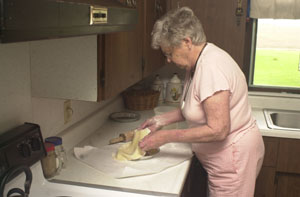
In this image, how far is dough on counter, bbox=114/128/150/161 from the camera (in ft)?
5.45

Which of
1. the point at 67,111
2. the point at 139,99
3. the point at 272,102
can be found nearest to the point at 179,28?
the point at 67,111

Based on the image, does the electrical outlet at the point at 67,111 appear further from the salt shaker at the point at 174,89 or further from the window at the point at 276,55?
the window at the point at 276,55

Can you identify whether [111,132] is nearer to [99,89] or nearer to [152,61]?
[152,61]

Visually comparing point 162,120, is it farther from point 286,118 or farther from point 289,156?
point 286,118

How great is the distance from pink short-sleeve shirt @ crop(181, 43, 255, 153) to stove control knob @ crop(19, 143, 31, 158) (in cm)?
70

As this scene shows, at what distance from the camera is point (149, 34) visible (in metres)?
2.12

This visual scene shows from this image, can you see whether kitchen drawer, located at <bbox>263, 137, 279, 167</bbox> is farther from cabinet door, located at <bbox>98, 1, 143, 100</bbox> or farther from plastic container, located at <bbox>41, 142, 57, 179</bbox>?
plastic container, located at <bbox>41, 142, 57, 179</bbox>

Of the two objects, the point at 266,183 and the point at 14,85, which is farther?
the point at 266,183

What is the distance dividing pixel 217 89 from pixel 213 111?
0.30ft

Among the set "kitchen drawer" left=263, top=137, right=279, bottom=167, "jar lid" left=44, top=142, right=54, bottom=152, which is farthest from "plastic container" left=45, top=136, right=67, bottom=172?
"kitchen drawer" left=263, top=137, right=279, bottom=167

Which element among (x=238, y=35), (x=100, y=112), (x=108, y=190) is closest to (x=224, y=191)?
(x=108, y=190)

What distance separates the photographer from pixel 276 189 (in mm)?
2297

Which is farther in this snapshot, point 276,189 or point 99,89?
point 276,189

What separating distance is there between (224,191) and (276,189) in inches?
30.0
